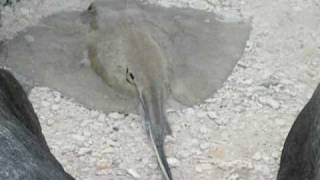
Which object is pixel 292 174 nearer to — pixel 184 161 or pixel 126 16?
pixel 184 161

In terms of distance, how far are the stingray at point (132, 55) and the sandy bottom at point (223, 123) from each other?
0.10 metres

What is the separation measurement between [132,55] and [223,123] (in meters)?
0.78

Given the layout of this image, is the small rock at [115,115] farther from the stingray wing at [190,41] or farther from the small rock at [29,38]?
the small rock at [29,38]

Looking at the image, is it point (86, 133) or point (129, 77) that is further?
point (129, 77)

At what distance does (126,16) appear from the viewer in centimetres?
514

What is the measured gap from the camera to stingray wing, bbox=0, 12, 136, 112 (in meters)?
4.75

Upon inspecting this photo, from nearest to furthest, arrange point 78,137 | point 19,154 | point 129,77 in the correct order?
point 19,154 < point 78,137 < point 129,77

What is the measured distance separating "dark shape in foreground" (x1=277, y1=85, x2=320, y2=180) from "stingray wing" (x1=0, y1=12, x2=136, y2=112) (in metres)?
1.69

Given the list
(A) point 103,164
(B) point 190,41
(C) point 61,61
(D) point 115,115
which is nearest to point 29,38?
(C) point 61,61

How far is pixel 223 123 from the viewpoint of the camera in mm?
4523

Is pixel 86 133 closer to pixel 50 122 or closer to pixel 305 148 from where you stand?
pixel 50 122

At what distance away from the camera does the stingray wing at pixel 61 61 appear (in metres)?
4.75

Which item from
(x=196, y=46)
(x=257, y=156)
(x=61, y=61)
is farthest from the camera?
(x=196, y=46)

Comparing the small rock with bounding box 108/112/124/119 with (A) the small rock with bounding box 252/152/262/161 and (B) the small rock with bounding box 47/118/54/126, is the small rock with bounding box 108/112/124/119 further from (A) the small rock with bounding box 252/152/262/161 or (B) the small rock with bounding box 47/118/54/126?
(A) the small rock with bounding box 252/152/262/161
